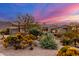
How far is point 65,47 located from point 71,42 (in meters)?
0.07

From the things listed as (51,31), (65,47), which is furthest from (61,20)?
(65,47)

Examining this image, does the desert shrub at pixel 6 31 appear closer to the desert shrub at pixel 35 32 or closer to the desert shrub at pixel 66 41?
the desert shrub at pixel 35 32

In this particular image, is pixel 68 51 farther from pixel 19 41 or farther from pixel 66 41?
pixel 19 41

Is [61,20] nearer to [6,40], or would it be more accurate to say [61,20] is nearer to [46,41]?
[46,41]

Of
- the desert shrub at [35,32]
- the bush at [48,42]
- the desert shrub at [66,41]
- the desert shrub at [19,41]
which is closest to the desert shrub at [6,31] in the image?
the desert shrub at [19,41]

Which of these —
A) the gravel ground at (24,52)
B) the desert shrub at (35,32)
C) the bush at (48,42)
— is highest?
the desert shrub at (35,32)

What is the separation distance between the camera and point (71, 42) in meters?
1.74

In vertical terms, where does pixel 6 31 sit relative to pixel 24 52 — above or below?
above

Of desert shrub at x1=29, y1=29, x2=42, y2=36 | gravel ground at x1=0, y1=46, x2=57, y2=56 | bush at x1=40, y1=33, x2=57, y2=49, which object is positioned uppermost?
desert shrub at x1=29, y1=29, x2=42, y2=36

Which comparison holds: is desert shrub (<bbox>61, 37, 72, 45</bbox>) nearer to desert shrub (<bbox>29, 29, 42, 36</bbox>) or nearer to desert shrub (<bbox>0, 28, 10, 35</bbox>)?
desert shrub (<bbox>29, 29, 42, 36</bbox>)

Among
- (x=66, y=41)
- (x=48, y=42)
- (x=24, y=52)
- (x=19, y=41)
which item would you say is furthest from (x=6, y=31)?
(x=66, y=41)

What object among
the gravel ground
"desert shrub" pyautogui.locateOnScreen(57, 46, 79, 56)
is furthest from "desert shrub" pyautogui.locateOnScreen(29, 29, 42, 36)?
"desert shrub" pyautogui.locateOnScreen(57, 46, 79, 56)

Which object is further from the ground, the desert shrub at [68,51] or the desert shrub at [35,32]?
the desert shrub at [35,32]

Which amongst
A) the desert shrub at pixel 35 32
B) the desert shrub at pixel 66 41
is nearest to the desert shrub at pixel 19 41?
the desert shrub at pixel 35 32
